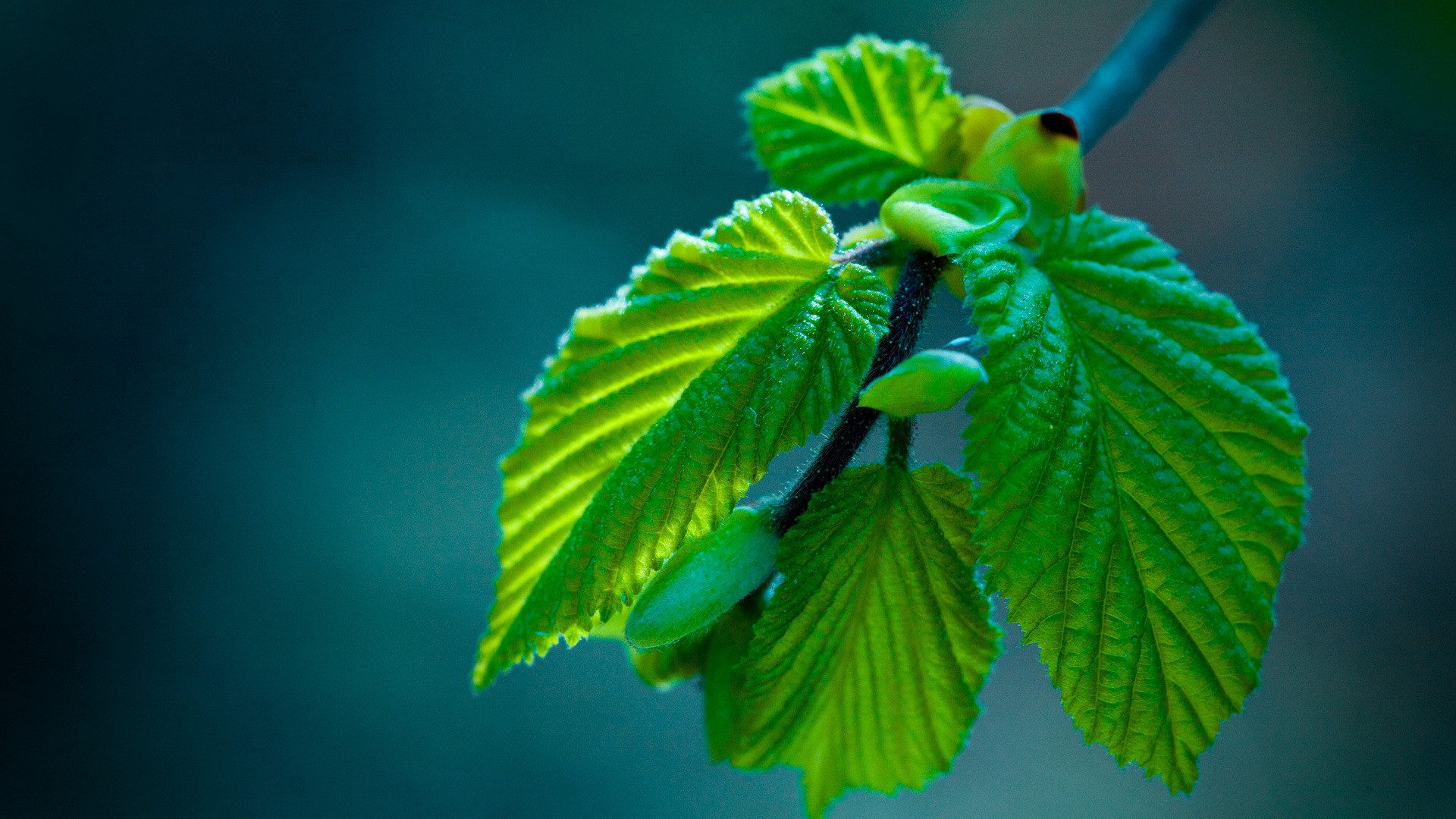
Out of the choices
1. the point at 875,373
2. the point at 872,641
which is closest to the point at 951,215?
the point at 875,373

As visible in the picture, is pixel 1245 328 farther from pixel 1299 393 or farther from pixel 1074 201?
pixel 1299 393

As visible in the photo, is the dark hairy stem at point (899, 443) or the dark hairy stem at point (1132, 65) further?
the dark hairy stem at point (1132, 65)

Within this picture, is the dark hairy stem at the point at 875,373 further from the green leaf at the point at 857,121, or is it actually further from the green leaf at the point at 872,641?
the green leaf at the point at 857,121

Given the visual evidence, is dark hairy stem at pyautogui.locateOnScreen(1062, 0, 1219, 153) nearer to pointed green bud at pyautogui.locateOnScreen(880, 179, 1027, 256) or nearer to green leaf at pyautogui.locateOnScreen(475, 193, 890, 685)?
pointed green bud at pyautogui.locateOnScreen(880, 179, 1027, 256)

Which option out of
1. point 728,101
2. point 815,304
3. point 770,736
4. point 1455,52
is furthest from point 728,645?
point 1455,52

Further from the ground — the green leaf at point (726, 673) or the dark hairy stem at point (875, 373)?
the dark hairy stem at point (875, 373)

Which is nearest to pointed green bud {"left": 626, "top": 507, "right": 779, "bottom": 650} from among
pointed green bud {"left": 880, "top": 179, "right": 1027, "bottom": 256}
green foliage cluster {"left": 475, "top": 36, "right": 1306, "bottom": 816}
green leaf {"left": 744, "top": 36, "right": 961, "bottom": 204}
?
green foliage cluster {"left": 475, "top": 36, "right": 1306, "bottom": 816}

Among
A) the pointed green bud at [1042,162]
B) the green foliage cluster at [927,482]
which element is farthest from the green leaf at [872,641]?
the pointed green bud at [1042,162]
